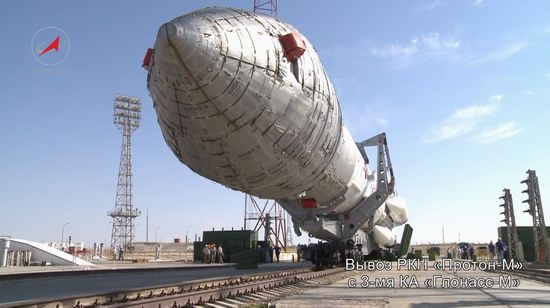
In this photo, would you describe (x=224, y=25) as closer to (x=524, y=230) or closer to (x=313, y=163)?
(x=313, y=163)

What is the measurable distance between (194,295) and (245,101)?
3243mm

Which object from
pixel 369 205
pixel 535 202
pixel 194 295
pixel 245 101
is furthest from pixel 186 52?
pixel 535 202

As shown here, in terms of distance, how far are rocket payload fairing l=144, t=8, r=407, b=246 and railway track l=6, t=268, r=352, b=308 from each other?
214cm

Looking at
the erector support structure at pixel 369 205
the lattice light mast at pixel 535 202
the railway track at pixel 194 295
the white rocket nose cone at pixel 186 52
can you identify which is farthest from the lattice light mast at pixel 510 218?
the white rocket nose cone at pixel 186 52

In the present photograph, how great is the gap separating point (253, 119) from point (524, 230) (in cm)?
2953

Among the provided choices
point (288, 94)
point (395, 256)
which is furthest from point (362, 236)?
point (288, 94)

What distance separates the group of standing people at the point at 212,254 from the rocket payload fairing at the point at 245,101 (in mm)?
18413

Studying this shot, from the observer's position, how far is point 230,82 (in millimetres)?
7105

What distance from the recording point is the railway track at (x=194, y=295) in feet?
20.0

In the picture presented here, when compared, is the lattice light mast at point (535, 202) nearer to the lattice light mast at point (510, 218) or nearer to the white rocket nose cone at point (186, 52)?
the lattice light mast at point (510, 218)

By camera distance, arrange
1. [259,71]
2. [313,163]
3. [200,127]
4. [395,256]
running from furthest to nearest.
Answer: [395,256] < [313,163] < [200,127] < [259,71]

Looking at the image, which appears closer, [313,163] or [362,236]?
[313,163]

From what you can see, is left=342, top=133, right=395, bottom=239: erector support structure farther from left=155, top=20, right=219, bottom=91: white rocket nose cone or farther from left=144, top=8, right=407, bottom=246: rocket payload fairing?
left=155, top=20, right=219, bottom=91: white rocket nose cone

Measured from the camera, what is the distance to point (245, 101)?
7441mm
